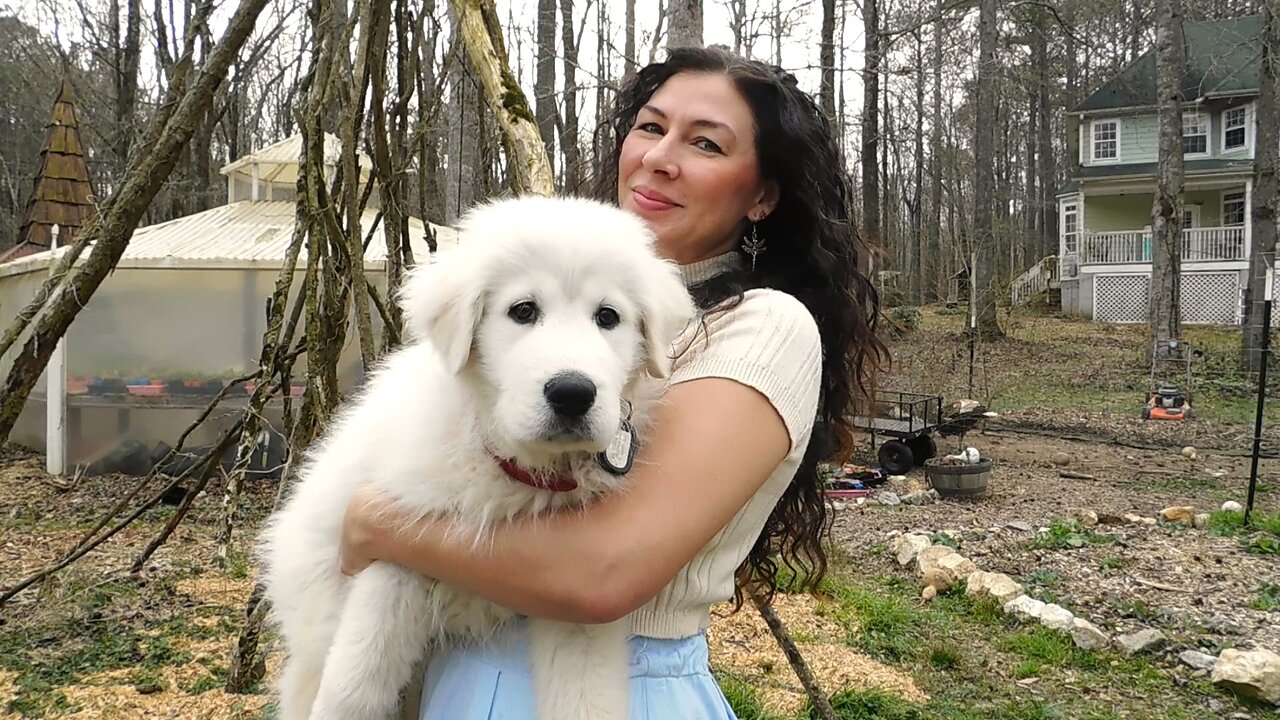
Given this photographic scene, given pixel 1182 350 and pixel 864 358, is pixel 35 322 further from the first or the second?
pixel 1182 350

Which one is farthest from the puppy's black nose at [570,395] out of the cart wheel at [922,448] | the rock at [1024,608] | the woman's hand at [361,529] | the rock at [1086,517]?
the cart wheel at [922,448]

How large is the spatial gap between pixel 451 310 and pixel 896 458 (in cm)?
949

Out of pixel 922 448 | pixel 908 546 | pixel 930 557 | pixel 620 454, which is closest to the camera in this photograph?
pixel 620 454

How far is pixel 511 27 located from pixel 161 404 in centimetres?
1058

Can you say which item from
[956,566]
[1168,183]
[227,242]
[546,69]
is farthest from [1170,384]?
[227,242]

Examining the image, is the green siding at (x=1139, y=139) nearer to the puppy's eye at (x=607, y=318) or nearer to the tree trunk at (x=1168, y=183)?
the tree trunk at (x=1168, y=183)

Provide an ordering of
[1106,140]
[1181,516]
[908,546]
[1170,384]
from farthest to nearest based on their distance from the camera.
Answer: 1. [1106,140]
2. [1170,384]
3. [1181,516]
4. [908,546]

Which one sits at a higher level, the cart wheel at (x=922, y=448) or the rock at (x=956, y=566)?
the cart wheel at (x=922, y=448)

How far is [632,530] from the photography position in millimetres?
1431

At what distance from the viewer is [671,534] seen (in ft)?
4.74

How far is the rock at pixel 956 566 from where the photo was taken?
6386 mm

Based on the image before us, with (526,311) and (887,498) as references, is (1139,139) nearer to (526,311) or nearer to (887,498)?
(887,498)

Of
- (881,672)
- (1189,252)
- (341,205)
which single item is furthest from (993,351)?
(341,205)

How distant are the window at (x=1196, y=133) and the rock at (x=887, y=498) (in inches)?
940
